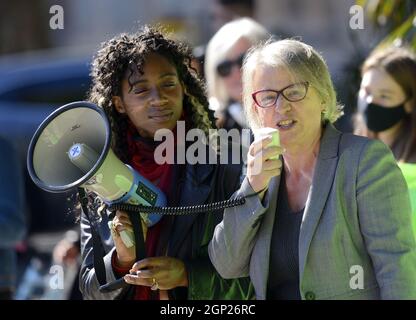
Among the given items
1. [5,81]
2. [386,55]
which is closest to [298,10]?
[5,81]

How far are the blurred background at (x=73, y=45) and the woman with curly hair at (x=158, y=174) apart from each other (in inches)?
12.4

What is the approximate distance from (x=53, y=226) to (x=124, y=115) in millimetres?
6445

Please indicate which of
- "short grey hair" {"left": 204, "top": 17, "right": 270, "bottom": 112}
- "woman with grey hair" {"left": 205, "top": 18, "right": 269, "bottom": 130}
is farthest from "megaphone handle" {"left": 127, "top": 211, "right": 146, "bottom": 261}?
"short grey hair" {"left": 204, "top": 17, "right": 270, "bottom": 112}

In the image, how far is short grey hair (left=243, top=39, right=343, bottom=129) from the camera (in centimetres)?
329

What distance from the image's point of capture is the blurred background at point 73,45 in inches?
218

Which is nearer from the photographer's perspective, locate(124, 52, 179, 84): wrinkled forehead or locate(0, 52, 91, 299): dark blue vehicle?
locate(124, 52, 179, 84): wrinkled forehead

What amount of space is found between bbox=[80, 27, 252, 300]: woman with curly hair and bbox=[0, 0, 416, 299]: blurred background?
0.32 metres

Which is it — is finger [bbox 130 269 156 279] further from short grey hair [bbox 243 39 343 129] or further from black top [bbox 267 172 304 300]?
short grey hair [bbox 243 39 343 129]

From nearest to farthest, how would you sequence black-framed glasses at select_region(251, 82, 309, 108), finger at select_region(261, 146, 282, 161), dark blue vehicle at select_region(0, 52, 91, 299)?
finger at select_region(261, 146, 282, 161) → black-framed glasses at select_region(251, 82, 309, 108) → dark blue vehicle at select_region(0, 52, 91, 299)

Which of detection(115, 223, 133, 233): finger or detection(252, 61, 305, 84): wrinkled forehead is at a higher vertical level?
detection(252, 61, 305, 84): wrinkled forehead

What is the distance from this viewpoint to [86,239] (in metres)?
3.66
